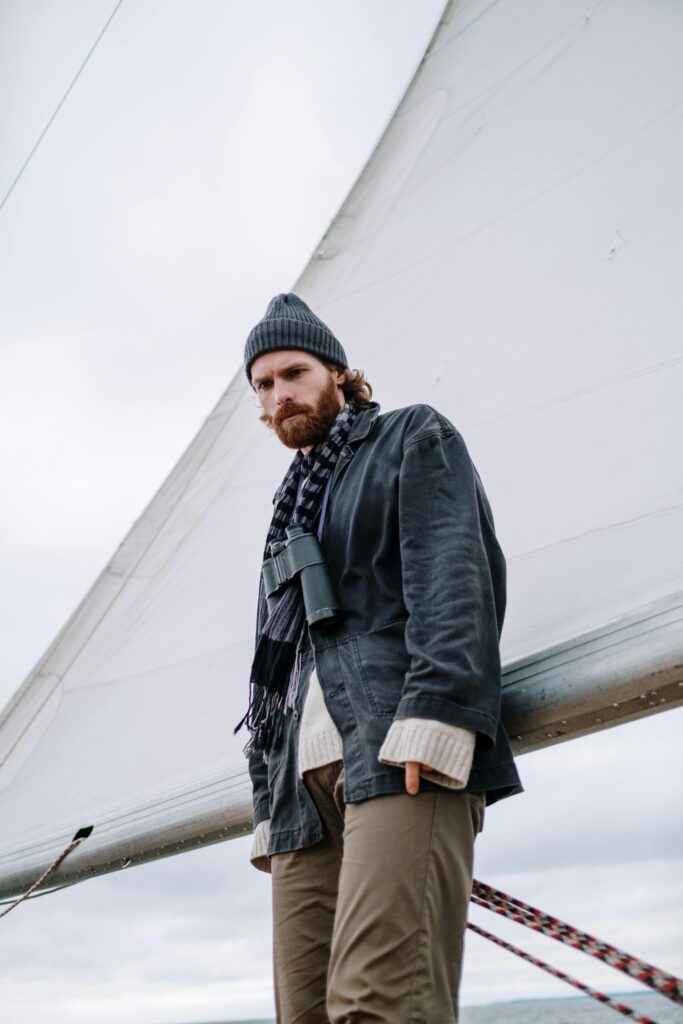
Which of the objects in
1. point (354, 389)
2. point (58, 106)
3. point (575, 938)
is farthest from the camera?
point (58, 106)

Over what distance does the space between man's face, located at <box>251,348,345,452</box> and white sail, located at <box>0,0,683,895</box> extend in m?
0.45

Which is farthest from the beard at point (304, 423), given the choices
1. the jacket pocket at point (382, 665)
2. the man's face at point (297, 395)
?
the jacket pocket at point (382, 665)

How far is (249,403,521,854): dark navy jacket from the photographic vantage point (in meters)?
1.25

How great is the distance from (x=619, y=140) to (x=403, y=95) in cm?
94

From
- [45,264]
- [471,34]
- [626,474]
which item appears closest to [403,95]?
[471,34]

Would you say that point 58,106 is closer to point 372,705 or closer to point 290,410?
point 290,410

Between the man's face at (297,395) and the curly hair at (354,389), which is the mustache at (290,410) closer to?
the man's face at (297,395)

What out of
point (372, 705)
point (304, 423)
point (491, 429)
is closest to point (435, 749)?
point (372, 705)

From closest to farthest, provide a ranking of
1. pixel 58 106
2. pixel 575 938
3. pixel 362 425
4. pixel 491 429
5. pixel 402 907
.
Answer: pixel 402 907 → pixel 575 938 → pixel 362 425 → pixel 491 429 → pixel 58 106

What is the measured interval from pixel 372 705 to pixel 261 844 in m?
0.41

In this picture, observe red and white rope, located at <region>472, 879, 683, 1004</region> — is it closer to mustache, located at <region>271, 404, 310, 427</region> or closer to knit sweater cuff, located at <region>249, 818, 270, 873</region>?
knit sweater cuff, located at <region>249, 818, 270, 873</region>

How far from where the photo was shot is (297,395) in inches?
66.4

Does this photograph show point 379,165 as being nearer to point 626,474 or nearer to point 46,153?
point 46,153

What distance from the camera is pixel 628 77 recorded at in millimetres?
2377
